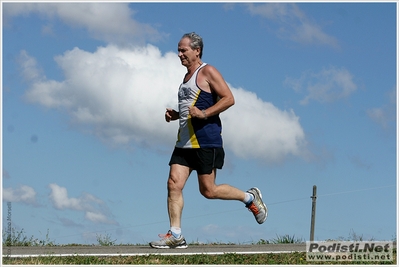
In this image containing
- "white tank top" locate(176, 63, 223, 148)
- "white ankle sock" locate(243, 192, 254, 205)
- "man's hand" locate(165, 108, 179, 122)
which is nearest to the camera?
"white tank top" locate(176, 63, 223, 148)

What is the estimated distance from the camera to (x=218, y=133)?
897 centimetres

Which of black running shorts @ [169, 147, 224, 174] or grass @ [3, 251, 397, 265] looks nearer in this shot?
grass @ [3, 251, 397, 265]

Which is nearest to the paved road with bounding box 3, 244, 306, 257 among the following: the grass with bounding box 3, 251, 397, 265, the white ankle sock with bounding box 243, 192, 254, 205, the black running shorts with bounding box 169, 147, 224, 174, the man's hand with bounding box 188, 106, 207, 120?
the grass with bounding box 3, 251, 397, 265

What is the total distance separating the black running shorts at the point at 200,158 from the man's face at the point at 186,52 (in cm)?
117

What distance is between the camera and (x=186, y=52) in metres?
8.94

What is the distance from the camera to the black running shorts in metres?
8.85

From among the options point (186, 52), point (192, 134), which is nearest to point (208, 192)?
point (192, 134)

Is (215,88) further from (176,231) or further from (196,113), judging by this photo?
(176,231)

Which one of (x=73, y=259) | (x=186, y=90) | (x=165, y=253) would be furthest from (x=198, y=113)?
(x=73, y=259)

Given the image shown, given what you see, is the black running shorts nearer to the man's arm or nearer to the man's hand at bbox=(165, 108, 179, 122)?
the man's hand at bbox=(165, 108, 179, 122)

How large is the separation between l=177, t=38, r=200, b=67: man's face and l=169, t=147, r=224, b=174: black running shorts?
3.85 feet

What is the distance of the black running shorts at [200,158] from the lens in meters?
8.85

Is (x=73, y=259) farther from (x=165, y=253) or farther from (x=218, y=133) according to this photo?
(x=218, y=133)

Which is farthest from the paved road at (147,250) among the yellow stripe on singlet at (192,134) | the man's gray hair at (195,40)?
the man's gray hair at (195,40)
